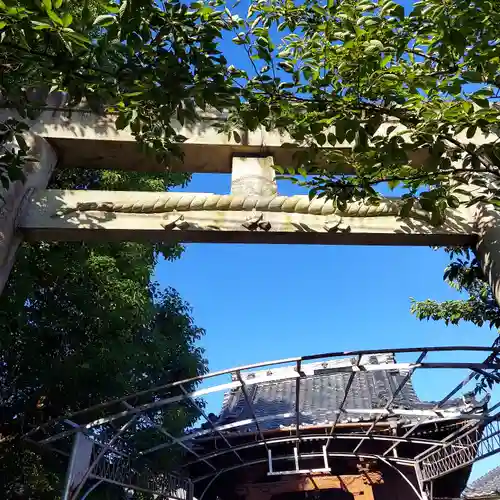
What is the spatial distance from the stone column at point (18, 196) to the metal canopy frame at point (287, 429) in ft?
6.47

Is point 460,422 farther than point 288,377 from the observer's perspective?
Yes

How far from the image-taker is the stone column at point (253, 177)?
303 centimetres

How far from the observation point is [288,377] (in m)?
4.99

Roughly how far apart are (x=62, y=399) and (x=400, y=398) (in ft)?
23.9

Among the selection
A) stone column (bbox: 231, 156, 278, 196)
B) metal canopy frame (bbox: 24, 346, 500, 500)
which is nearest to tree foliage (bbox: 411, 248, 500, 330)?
metal canopy frame (bbox: 24, 346, 500, 500)

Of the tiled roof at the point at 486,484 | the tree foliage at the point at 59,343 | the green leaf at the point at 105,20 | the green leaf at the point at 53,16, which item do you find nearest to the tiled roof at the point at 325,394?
the tiled roof at the point at 486,484

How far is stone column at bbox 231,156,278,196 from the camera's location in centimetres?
303

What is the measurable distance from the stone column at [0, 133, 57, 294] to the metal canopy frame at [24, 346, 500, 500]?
1973mm

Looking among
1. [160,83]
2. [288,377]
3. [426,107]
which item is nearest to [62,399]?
[288,377]

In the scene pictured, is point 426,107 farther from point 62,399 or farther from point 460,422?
point 460,422

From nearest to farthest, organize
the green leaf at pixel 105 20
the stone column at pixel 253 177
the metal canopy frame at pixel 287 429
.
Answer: the green leaf at pixel 105 20, the stone column at pixel 253 177, the metal canopy frame at pixel 287 429

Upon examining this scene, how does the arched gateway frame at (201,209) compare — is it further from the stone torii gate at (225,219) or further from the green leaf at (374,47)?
the green leaf at (374,47)

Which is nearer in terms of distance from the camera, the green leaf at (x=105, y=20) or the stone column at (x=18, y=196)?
the green leaf at (x=105, y=20)

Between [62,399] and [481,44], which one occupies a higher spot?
[481,44]
